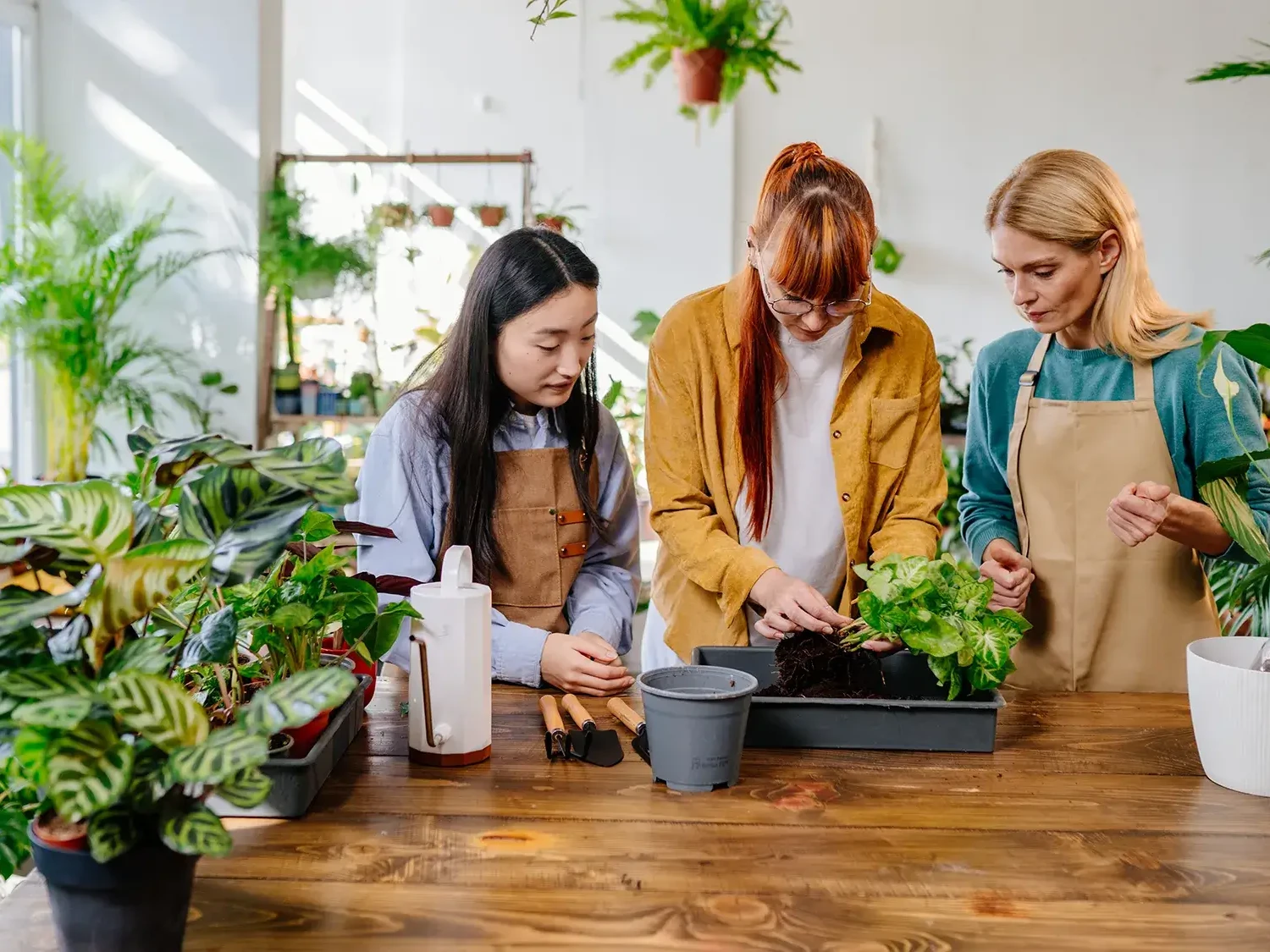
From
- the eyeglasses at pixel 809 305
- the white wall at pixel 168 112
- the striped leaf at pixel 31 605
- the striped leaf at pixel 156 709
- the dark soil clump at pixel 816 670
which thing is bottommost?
the dark soil clump at pixel 816 670

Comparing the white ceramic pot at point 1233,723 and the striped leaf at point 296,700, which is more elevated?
the striped leaf at point 296,700

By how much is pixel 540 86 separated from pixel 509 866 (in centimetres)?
781

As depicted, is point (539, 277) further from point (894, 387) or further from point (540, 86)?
point (540, 86)

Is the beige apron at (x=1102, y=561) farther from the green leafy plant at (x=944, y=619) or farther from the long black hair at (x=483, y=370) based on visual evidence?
the long black hair at (x=483, y=370)

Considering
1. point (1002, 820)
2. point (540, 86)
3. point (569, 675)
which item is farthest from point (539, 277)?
point (540, 86)

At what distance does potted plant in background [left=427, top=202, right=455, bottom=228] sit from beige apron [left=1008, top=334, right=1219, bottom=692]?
3374 millimetres

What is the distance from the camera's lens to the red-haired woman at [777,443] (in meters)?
1.88

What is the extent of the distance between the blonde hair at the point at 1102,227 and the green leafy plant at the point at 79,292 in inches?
130

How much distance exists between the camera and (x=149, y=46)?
14.7 feet

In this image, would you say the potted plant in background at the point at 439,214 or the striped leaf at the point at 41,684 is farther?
the potted plant in background at the point at 439,214

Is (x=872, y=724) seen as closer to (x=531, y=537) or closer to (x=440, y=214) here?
(x=531, y=537)

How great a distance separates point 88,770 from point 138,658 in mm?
101

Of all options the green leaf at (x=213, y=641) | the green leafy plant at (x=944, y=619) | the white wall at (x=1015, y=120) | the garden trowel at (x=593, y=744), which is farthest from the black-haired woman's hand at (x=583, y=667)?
the white wall at (x=1015, y=120)

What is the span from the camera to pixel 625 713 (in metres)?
1.55
